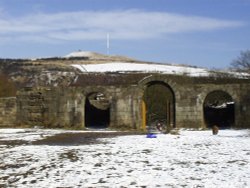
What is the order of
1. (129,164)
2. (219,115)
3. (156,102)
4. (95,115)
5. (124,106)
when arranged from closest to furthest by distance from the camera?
(129,164) < (124,106) < (219,115) < (95,115) < (156,102)

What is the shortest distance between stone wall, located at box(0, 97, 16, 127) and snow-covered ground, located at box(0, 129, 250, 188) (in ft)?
33.3

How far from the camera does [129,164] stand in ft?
38.7

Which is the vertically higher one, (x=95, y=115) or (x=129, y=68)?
(x=129, y=68)

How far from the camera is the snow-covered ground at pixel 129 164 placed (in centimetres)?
1003

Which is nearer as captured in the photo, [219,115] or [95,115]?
[219,115]

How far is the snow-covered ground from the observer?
32.9 feet

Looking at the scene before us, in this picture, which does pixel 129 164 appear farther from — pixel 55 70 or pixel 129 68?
pixel 55 70

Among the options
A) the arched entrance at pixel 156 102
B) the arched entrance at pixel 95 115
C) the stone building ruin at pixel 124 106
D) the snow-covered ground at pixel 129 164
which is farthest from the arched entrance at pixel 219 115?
the snow-covered ground at pixel 129 164

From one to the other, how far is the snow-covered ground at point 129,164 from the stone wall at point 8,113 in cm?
1016

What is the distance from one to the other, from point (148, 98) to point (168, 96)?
1557mm

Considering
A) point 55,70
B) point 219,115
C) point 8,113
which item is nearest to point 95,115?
point 8,113

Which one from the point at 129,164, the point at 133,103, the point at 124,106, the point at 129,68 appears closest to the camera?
the point at 129,164

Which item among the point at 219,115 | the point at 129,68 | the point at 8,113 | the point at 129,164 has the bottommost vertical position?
the point at 129,164

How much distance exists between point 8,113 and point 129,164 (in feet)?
53.7
